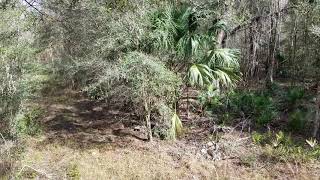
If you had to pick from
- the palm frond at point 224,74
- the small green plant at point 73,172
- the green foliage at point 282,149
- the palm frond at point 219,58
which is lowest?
the small green plant at point 73,172

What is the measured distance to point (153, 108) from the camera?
9258mm

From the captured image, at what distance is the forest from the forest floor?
0.02m

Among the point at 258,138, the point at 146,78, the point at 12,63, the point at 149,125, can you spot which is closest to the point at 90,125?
the point at 149,125

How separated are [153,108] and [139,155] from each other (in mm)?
1116

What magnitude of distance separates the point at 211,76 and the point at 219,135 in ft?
A: 5.47

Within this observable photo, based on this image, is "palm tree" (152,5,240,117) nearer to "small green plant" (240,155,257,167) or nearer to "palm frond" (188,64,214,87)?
"palm frond" (188,64,214,87)

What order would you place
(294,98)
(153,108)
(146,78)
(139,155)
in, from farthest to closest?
1. (294,98)
2. (153,108)
3. (139,155)
4. (146,78)

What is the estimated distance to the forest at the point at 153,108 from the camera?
8.30 meters

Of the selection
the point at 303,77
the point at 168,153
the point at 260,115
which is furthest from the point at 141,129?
the point at 303,77

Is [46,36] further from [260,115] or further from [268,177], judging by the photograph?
[268,177]

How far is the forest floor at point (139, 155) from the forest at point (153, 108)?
0.02 metres

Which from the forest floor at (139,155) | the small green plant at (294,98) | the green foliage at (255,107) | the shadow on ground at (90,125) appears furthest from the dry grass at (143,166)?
the small green plant at (294,98)

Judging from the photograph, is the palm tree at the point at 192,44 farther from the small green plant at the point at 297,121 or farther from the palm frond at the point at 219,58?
the small green plant at the point at 297,121

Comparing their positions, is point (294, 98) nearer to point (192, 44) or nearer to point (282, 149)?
point (282, 149)
